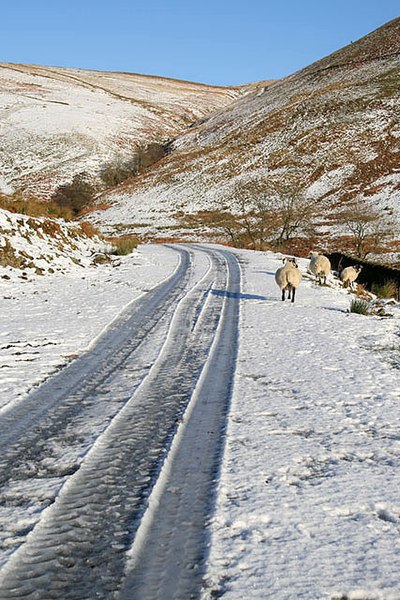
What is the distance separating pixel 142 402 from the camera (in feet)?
19.6

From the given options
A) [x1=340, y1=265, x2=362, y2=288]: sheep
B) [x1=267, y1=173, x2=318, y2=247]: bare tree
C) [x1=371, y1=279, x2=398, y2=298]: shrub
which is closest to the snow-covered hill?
[x1=340, y1=265, x2=362, y2=288]: sheep

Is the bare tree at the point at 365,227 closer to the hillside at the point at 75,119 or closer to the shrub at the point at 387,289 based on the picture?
the shrub at the point at 387,289

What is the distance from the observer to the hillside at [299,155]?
211 ft

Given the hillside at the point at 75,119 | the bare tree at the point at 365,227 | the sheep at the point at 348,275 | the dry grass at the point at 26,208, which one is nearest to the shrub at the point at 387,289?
the sheep at the point at 348,275

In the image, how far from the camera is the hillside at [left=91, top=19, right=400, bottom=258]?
6419 cm

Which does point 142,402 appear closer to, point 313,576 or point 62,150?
point 313,576

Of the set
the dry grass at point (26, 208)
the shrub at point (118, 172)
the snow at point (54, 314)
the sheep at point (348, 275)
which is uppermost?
the shrub at point (118, 172)

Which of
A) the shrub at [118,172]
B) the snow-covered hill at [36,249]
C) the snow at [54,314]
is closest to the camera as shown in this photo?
the snow at [54,314]

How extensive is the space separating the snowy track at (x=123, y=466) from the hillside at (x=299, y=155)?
40917 mm

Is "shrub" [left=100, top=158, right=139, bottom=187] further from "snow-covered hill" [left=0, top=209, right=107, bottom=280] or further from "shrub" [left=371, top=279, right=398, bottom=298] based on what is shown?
"shrub" [left=371, top=279, right=398, bottom=298]

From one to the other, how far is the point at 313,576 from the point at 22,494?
7.50 feet

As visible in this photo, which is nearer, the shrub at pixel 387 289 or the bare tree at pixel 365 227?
the shrub at pixel 387 289

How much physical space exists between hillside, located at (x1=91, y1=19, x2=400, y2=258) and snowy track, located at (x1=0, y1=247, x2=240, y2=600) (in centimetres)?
4092

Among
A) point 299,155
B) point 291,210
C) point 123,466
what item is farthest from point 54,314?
point 299,155
